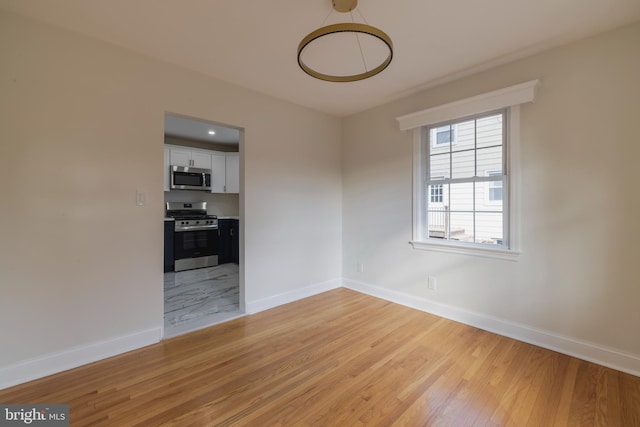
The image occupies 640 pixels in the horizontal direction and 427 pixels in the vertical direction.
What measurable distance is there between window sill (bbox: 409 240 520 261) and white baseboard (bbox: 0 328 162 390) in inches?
114

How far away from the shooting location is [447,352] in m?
2.29

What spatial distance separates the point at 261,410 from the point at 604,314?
8.72 feet

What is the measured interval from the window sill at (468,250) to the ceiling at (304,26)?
1.79m

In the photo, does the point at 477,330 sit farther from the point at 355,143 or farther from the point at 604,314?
the point at 355,143

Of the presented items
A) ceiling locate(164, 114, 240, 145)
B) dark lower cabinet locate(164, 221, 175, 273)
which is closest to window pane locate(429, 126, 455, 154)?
ceiling locate(164, 114, 240, 145)

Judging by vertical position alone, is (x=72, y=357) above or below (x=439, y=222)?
below

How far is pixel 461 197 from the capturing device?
2.96 m

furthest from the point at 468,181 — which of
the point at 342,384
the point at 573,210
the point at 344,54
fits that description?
the point at 342,384

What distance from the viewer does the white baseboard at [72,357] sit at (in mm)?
1878

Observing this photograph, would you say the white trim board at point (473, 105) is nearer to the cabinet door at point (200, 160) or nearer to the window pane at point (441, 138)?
the window pane at point (441, 138)

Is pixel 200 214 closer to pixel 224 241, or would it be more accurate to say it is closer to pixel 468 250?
pixel 224 241

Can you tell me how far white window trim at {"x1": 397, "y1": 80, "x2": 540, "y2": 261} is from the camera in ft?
8.11

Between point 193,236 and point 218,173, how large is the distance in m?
1.41
